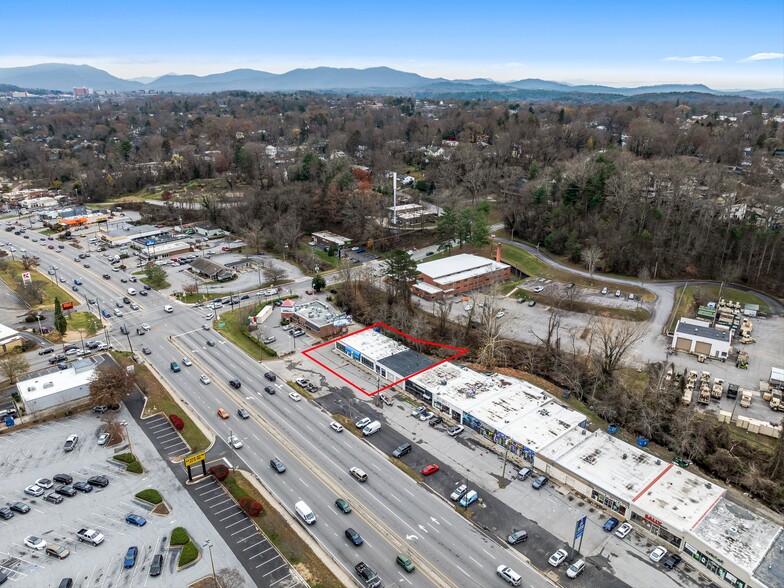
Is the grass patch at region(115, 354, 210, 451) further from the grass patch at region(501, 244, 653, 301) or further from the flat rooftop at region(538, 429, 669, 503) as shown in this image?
the grass patch at region(501, 244, 653, 301)

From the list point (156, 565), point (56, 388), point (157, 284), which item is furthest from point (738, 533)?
point (157, 284)

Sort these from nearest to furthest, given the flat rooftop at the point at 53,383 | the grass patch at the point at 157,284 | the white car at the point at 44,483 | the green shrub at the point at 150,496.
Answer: the green shrub at the point at 150,496
the white car at the point at 44,483
the flat rooftop at the point at 53,383
the grass patch at the point at 157,284

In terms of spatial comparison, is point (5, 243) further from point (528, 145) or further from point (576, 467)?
point (528, 145)

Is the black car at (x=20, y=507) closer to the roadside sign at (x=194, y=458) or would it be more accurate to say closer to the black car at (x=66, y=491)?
the black car at (x=66, y=491)

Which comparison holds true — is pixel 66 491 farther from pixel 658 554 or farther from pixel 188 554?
pixel 658 554

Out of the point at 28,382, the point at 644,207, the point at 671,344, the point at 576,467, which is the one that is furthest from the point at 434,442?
the point at 644,207

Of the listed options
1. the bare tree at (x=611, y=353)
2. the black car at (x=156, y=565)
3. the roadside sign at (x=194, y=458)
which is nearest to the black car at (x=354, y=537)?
the black car at (x=156, y=565)

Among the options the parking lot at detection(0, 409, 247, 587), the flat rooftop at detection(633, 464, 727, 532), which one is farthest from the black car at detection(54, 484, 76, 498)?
the flat rooftop at detection(633, 464, 727, 532)
